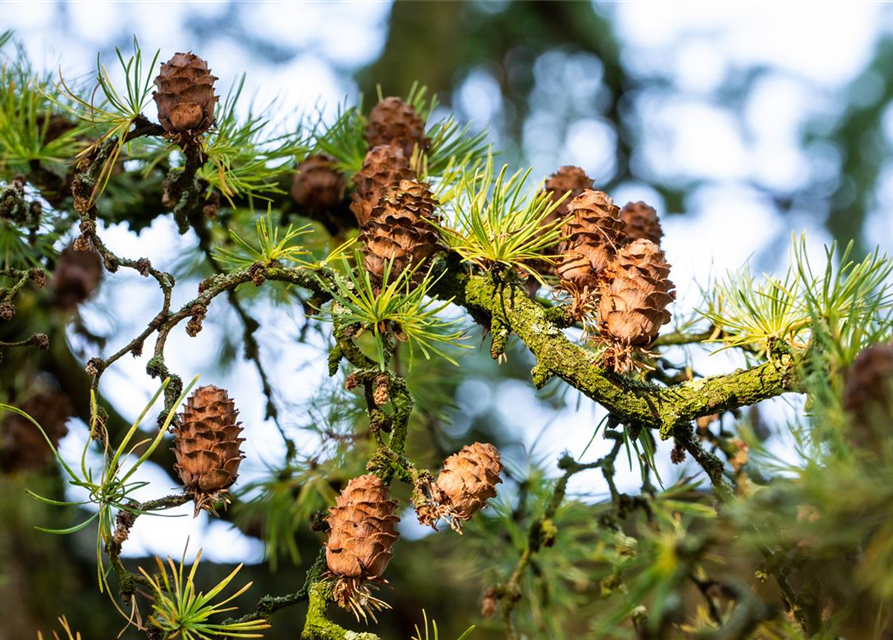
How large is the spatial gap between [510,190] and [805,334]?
273 mm

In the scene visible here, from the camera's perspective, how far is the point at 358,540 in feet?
1.66

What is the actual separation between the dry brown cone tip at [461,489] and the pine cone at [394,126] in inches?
14.5

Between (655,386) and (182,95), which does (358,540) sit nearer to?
(655,386)

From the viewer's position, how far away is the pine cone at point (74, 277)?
1.02 m

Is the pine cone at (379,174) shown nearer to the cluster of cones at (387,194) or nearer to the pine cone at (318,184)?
the cluster of cones at (387,194)

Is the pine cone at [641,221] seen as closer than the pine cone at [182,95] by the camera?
No

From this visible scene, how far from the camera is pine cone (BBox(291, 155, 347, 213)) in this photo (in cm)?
81

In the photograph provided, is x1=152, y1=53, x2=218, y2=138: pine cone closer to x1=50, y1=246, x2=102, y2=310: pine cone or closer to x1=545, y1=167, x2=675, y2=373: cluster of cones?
x1=545, y1=167, x2=675, y2=373: cluster of cones

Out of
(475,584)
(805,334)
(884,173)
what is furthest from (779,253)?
(805,334)

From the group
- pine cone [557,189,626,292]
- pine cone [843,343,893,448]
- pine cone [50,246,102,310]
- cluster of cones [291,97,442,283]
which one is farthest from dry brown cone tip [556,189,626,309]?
pine cone [50,246,102,310]

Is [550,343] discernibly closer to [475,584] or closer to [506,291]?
[506,291]

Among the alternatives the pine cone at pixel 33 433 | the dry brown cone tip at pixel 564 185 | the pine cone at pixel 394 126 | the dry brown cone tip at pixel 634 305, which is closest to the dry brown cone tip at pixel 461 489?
the dry brown cone tip at pixel 634 305

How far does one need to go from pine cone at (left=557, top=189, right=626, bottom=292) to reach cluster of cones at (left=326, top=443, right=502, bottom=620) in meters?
0.15

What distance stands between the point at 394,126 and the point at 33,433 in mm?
622
